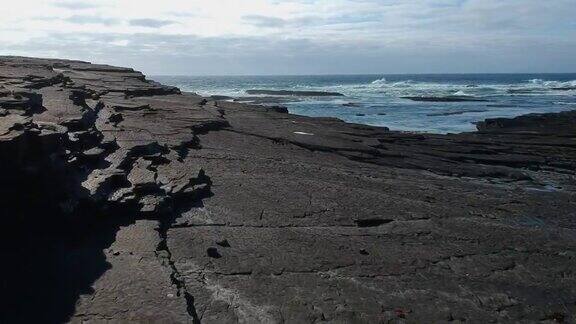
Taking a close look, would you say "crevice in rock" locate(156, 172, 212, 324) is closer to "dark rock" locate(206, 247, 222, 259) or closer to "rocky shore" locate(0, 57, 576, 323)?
"rocky shore" locate(0, 57, 576, 323)

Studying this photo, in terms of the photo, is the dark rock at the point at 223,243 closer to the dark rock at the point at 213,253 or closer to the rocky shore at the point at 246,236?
the rocky shore at the point at 246,236

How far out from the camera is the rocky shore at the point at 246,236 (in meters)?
4.94

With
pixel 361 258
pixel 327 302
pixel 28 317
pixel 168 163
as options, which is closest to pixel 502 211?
pixel 361 258

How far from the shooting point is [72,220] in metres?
6.22

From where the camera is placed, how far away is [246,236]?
21.3ft

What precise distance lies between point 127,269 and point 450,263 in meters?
3.55

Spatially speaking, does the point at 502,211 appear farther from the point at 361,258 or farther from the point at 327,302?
the point at 327,302

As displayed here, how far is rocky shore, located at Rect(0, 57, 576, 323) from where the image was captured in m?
4.94

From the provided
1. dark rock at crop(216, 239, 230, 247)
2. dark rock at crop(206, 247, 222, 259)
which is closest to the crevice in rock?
dark rock at crop(206, 247, 222, 259)

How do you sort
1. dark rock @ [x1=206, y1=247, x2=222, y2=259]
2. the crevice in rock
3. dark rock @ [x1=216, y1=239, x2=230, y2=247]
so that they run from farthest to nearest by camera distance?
dark rock @ [x1=216, y1=239, x2=230, y2=247] → dark rock @ [x1=206, y1=247, x2=222, y2=259] → the crevice in rock

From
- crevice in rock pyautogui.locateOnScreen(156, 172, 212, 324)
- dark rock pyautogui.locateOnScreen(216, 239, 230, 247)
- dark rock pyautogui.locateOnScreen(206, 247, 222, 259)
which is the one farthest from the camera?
dark rock pyautogui.locateOnScreen(216, 239, 230, 247)

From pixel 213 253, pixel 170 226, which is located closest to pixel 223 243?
pixel 213 253

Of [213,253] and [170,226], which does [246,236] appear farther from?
[170,226]

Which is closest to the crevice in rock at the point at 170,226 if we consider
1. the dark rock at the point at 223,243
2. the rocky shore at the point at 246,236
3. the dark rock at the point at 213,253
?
the rocky shore at the point at 246,236
